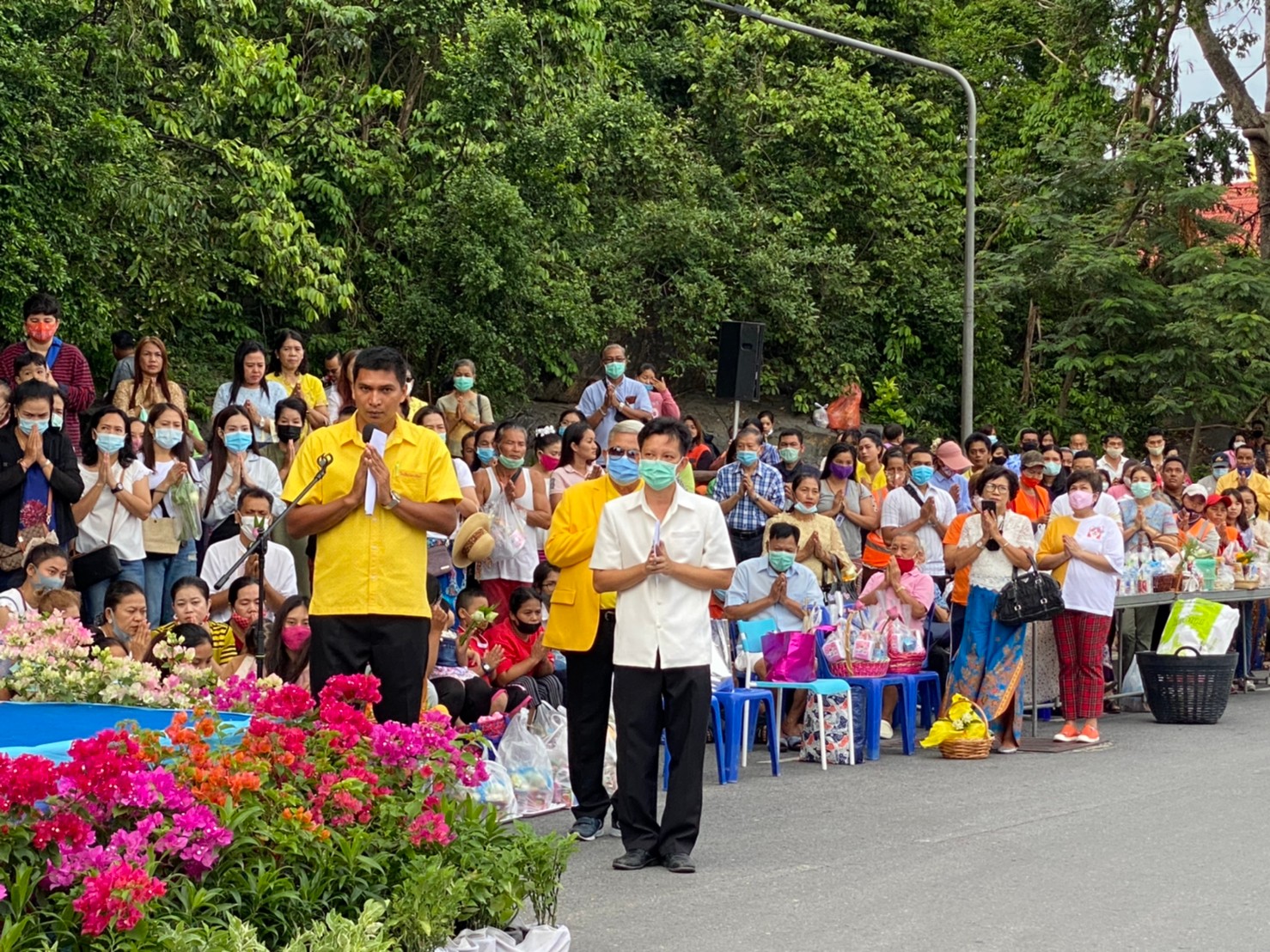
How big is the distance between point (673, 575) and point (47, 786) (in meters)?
3.76

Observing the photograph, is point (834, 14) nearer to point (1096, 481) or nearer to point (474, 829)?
point (1096, 481)

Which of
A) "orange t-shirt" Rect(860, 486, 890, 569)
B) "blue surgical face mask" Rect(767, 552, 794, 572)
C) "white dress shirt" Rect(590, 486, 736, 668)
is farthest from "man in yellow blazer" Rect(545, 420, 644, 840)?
"orange t-shirt" Rect(860, 486, 890, 569)

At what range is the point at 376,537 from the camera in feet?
26.1

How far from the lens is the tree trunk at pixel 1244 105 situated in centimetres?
2898

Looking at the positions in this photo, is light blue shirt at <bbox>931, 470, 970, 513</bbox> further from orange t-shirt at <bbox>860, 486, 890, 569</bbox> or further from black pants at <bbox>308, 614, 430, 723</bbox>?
black pants at <bbox>308, 614, 430, 723</bbox>

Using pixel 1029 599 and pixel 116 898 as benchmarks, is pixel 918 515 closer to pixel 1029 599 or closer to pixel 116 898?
pixel 1029 599

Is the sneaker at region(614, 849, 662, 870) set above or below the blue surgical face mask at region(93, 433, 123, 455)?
below

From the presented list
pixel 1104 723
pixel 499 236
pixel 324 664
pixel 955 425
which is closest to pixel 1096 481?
pixel 1104 723

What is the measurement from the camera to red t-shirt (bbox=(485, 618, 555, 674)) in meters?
11.7

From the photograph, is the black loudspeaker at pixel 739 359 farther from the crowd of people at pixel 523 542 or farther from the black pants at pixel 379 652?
the black pants at pixel 379 652

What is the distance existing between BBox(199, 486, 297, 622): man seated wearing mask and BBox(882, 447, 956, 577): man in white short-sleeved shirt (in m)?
5.48

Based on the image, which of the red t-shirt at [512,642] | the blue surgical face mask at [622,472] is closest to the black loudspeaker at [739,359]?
the red t-shirt at [512,642]

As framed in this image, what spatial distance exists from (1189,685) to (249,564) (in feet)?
25.2

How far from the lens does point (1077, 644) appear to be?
13.8 meters
